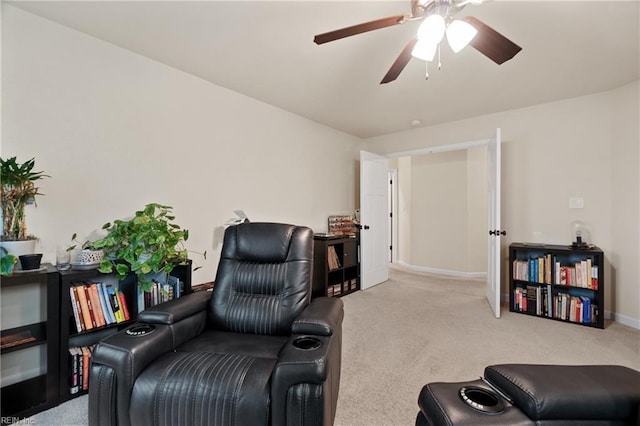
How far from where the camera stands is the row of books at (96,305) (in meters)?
1.73

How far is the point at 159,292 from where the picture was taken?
6.80 ft

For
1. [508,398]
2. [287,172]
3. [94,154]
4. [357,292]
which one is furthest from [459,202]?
[94,154]

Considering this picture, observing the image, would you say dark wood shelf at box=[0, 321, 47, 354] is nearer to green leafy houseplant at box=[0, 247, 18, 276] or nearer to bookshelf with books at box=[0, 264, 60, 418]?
bookshelf with books at box=[0, 264, 60, 418]

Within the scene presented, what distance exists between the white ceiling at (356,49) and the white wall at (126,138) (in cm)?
17

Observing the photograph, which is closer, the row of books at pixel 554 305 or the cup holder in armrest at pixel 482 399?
the cup holder in armrest at pixel 482 399

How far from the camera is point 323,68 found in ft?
8.27

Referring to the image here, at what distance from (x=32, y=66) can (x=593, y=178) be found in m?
5.20

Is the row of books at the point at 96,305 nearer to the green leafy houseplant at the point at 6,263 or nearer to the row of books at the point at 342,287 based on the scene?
the green leafy houseplant at the point at 6,263

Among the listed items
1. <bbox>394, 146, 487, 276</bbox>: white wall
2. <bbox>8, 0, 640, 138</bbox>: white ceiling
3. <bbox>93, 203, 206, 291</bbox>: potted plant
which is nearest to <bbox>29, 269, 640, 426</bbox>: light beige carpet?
<bbox>93, 203, 206, 291</bbox>: potted plant

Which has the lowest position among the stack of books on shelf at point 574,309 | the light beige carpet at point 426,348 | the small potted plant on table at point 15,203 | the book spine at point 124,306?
the light beige carpet at point 426,348

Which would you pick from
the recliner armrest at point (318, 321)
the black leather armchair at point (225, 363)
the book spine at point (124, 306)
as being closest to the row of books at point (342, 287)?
the black leather armchair at point (225, 363)

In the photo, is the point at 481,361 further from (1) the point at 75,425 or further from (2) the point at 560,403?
(1) the point at 75,425

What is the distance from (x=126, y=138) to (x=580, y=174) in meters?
4.69

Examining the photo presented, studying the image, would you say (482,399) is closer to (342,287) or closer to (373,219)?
(342,287)
